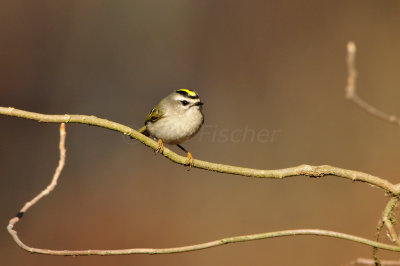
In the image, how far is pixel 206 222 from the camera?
4.84 meters

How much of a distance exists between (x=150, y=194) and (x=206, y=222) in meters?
0.71

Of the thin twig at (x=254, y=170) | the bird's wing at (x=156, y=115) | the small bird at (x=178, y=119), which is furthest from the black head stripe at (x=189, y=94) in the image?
the thin twig at (x=254, y=170)

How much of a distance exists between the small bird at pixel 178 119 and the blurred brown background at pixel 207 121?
1.55 meters

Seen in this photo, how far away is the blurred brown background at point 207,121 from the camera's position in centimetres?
460

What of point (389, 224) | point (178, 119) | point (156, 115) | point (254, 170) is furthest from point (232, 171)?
point (156, 115)

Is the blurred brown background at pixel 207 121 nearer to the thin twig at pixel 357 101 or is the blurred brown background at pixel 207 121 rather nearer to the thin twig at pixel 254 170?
the thin twig at pixel 254 170

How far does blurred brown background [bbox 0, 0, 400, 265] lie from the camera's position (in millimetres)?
4598

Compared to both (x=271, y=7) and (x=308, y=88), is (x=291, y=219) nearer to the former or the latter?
(x=308, y=88)

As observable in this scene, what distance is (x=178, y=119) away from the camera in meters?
3.22

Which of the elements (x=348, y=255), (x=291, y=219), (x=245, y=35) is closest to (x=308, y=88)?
(x=245, y=35)

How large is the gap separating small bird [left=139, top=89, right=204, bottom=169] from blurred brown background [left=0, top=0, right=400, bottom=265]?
1.55 meters

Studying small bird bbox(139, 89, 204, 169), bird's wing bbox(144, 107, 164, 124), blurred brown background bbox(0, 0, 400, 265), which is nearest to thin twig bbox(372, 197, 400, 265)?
small bird bbox(139, 89, 204, 169)

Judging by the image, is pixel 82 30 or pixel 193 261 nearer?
pixel 193 261

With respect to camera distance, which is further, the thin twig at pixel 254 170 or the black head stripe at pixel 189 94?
the black head stripe at pixel 189 94
